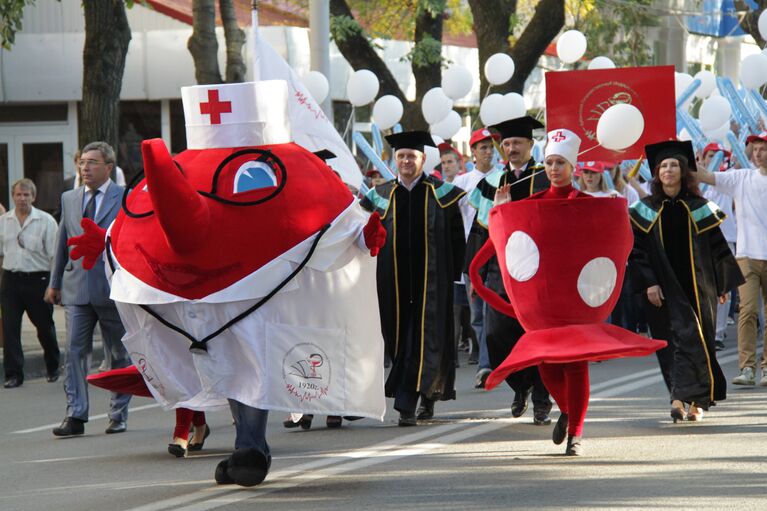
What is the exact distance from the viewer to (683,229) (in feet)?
32.9

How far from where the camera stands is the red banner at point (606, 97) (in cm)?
1210

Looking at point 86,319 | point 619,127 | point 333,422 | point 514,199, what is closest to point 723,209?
point 619,127

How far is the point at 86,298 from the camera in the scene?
10164mm

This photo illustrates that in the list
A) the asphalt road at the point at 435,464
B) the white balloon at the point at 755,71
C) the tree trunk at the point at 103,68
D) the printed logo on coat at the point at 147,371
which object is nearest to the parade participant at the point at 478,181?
the asphalt road at the point at 435,464

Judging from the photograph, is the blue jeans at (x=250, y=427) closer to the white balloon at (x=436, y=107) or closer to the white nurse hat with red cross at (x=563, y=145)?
the white nurse hat with red cross at (x=563, y=145)

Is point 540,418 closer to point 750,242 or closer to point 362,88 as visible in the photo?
point 750,242

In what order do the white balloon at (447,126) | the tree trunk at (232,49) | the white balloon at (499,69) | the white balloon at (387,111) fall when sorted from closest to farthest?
the white balloon at (387,111) < the tree trunk at (232,49) < the white balloon at (447,126) < the white balloon at (499,69)

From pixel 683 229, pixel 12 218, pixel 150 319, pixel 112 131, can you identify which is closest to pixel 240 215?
pixel 150 319

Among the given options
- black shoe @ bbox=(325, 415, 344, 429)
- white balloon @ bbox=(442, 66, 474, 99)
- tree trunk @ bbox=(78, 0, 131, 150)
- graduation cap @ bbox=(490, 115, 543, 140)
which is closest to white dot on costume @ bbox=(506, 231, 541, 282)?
graduation cap @ bbox=(490, 115, 543, 140)

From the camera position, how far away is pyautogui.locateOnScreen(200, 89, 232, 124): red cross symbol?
25.1ft

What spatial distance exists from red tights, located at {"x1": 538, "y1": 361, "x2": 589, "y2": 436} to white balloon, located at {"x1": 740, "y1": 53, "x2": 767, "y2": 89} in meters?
11.2

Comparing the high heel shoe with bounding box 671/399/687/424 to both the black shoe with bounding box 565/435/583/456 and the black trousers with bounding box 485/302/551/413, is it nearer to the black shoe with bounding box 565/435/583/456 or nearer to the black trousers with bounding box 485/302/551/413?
the black trousers with bounding box 485/302/551/413

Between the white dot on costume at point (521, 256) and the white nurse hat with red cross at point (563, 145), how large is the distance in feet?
1.95

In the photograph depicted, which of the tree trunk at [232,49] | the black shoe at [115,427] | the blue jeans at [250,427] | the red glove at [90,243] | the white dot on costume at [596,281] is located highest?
the tree trunk at [232,49]
